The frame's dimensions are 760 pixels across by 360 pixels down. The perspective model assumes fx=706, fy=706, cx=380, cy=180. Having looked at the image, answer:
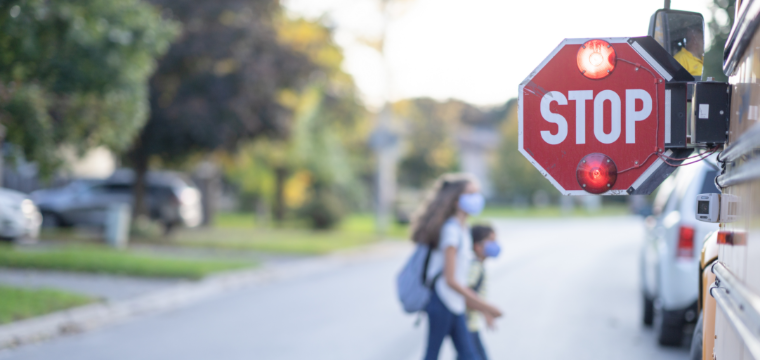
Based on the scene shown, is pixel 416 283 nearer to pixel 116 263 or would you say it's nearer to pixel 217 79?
pixel 116 263

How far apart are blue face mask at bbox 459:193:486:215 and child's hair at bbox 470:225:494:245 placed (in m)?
0.42

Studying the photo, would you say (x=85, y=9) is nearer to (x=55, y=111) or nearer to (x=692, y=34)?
(x=55, y=111)

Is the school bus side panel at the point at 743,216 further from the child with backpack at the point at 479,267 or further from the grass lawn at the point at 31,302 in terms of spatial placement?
the grass lawn at the point at 31,302

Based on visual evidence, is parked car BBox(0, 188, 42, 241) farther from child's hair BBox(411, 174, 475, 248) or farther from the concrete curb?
child's hair BBox(411, 174, 475, 248)

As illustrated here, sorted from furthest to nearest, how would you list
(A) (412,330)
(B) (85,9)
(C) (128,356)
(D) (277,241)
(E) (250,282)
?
(D) (277,241), (E) (250,282), (B) (85,9), (A) (412,330), (C) (128,356)

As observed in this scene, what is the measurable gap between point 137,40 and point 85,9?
3.10ft

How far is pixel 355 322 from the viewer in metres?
8.58

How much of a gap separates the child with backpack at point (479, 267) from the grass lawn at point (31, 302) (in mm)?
5228

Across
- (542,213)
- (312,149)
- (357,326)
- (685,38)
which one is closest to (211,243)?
(357,326)

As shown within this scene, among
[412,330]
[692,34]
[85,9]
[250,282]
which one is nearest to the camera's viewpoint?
[692,34]

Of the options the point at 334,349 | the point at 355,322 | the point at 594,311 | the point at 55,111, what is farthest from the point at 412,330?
Result: the point at 55,111

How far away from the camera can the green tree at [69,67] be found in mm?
8305

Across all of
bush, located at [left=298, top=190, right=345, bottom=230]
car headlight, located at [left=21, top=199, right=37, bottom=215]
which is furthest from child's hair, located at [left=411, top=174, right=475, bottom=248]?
bush, located at [left=298, top=190, right=345, bottom=230]

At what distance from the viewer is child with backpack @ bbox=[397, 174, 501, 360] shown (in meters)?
4.55
